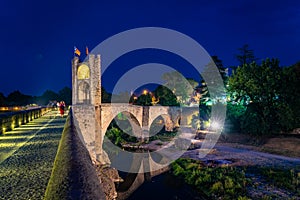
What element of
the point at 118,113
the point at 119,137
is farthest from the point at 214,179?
the point at 119,137

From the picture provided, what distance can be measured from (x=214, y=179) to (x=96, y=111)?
13286 millimetres

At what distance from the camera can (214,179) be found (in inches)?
766

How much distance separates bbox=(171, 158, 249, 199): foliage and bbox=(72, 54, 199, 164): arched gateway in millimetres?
8457

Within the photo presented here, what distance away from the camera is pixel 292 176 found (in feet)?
61.7

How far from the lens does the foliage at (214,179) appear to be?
1712 cm

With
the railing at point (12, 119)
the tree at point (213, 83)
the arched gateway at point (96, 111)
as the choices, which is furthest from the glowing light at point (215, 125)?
the railing at point (12, 119)

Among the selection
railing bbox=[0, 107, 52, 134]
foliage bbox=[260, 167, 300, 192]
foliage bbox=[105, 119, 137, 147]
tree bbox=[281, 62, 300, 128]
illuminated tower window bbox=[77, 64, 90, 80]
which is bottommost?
foliage bbox=[260, 167, 300, 192]

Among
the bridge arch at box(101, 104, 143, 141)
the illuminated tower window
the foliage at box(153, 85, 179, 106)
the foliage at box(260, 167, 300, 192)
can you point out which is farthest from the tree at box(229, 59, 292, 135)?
the foliage at box(153, 85, 179, 106)

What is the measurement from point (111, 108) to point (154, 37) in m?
90.5

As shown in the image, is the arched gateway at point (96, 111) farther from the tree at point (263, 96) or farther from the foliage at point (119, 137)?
the tree at point (263, 96)

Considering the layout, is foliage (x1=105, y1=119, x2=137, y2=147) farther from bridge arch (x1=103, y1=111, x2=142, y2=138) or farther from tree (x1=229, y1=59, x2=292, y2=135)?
tree (x1=229, y1=59, x2=292, y2=135)

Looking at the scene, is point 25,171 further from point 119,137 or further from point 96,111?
point 119,137

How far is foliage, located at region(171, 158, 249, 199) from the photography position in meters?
17.1

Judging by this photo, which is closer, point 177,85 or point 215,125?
point 215,125
